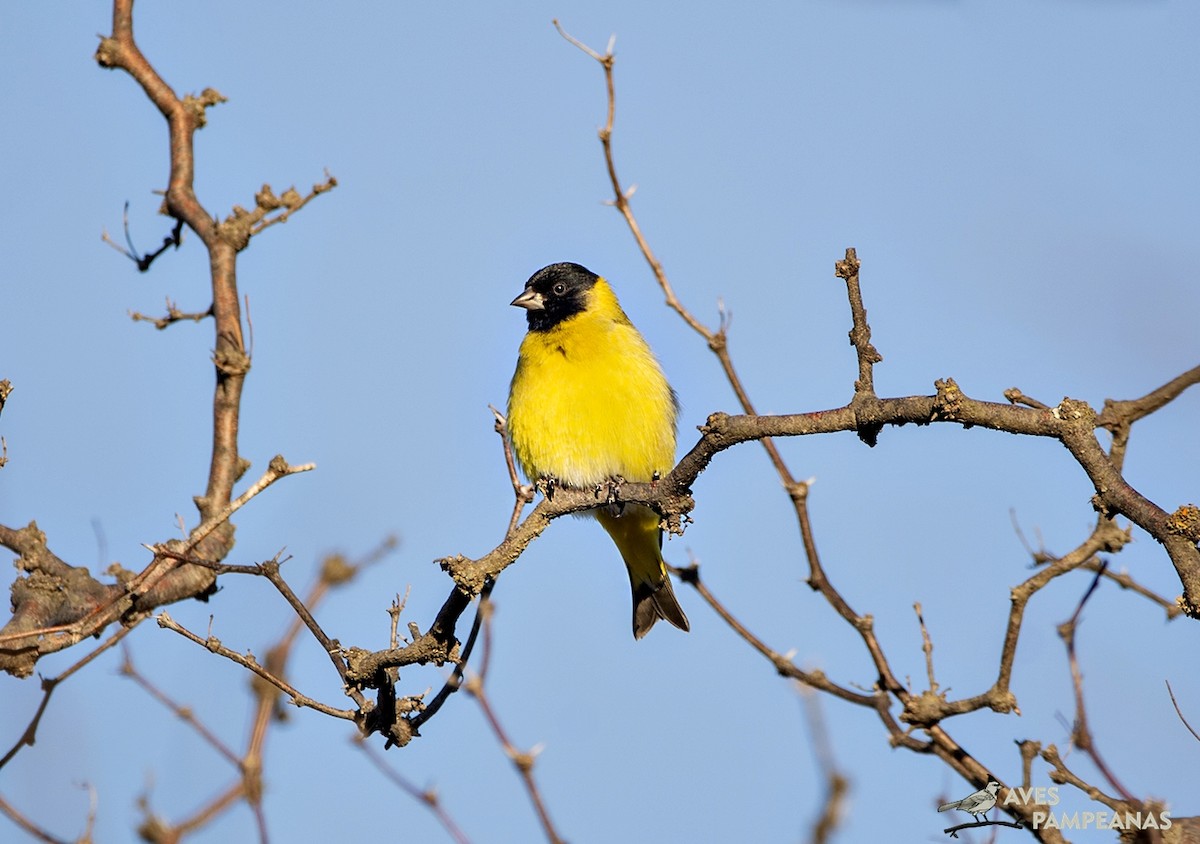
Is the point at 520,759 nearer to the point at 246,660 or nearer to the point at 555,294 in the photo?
the point at 246,660

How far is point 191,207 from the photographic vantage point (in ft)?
17.8

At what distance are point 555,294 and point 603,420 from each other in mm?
1232

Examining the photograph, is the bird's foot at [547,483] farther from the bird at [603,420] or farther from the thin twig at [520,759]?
the thin twig at [520,759]

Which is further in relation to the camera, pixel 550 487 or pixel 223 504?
pixel 550 487

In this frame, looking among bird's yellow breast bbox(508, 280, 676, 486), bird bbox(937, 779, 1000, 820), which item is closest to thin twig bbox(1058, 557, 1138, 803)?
bird bbox(937, 779, 1000, 820)

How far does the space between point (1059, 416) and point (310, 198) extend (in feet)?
10.5

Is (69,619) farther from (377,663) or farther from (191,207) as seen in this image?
(191,207)

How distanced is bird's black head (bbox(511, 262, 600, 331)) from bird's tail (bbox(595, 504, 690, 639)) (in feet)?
3.77

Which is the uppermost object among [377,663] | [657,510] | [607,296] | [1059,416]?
[607,296]

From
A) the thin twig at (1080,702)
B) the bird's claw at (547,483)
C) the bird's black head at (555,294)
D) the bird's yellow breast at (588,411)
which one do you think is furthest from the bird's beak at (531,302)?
the thin twig at (1080,702)

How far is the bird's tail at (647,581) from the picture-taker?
22.5 feet

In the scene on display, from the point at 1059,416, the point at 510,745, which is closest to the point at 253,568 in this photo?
the point at 510,745

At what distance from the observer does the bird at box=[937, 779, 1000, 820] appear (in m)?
3.75

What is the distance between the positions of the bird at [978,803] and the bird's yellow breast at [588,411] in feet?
9.13
